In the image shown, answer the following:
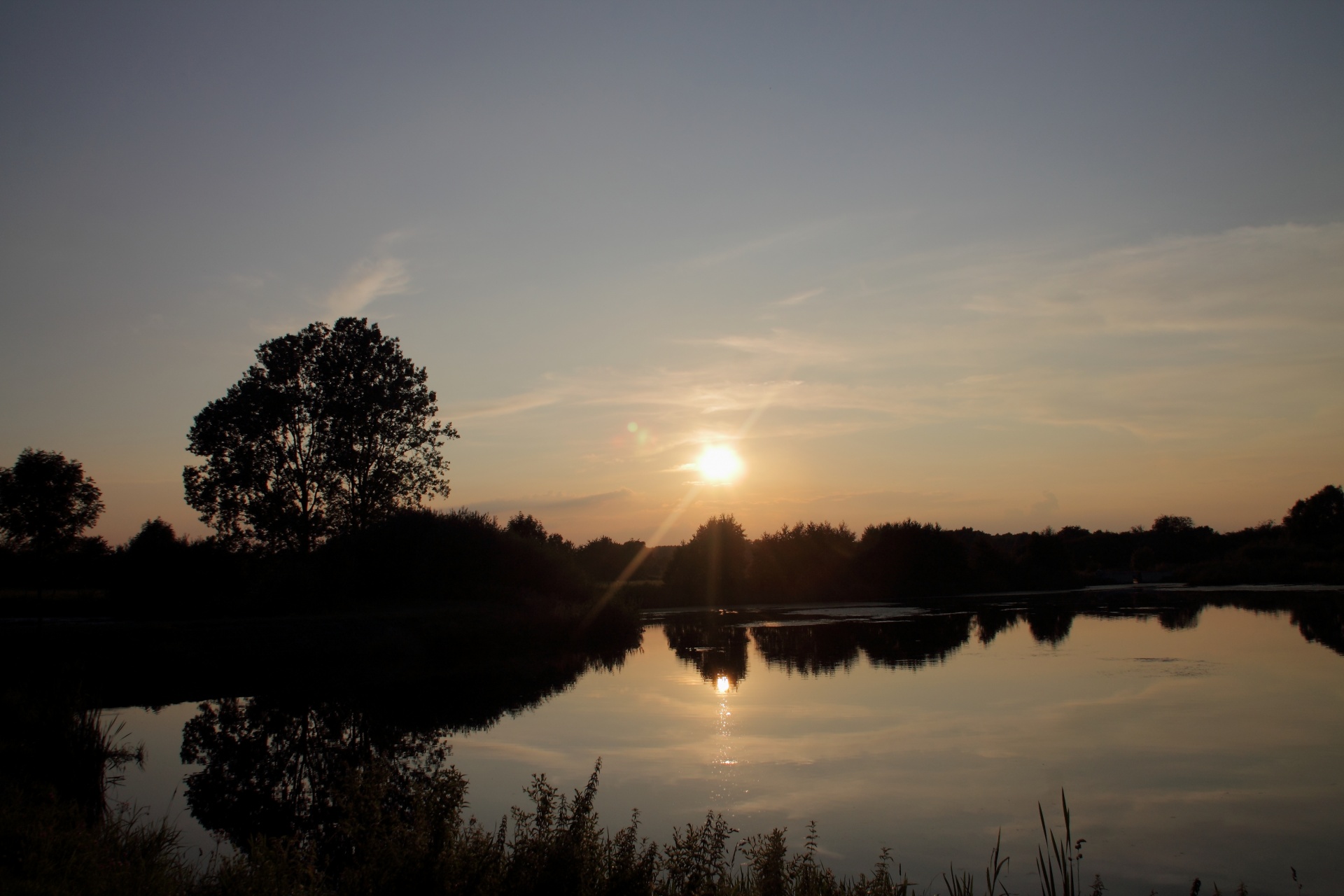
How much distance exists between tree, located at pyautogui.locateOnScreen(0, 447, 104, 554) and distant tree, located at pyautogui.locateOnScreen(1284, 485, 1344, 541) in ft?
280

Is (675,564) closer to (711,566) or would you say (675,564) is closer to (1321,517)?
(711,566)

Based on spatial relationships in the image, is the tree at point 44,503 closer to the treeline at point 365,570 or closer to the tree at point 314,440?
the treeline at point 365,570

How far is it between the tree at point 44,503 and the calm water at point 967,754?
3826 cm

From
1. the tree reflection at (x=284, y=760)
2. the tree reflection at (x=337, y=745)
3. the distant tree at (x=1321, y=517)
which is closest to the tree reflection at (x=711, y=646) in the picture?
the tree reflection at (x=337, y=745)

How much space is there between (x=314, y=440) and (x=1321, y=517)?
74203mm

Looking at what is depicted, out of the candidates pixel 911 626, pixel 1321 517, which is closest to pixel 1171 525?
pixel 1321 517

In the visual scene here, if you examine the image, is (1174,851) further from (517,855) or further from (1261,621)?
(1261,621)

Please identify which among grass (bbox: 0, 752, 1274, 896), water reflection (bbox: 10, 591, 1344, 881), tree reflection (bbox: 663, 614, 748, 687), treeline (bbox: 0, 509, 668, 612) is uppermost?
treeline (bbox: 0, 509, 668, 612)

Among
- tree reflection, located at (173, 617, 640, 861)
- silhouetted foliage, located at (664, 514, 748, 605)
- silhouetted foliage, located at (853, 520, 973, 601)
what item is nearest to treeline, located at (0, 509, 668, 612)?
tree reflection, located at (173, 617, 640, 861)

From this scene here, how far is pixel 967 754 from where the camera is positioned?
1209cm

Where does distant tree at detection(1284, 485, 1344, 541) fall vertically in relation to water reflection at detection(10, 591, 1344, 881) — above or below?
above

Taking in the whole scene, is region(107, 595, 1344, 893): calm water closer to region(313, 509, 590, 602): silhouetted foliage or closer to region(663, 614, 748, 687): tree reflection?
region(663, 614, 748, 687): tree reflection

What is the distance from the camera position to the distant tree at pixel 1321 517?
6819cm

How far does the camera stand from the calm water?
834 cm
